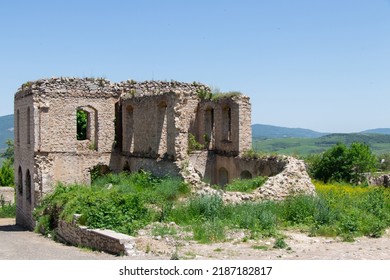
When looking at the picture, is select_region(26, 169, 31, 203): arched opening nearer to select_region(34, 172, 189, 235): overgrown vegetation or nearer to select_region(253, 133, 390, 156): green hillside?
select_region(34, 172, 189, 235): overgrown vegetation

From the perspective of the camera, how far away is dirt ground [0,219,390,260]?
1206 cm

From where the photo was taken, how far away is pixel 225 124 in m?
24.9

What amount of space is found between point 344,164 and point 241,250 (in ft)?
85.4

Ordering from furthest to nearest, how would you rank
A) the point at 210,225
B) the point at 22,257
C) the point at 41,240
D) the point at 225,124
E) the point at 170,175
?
1. the point at 225,124
2. the point at 170,175
3. the point at 41,240
4. the point at 210,225
5. the point at 22,257

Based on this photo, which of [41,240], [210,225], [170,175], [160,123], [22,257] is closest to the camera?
[22,257]

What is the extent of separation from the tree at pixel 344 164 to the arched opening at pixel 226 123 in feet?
42.9

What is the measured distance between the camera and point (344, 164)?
37.2m

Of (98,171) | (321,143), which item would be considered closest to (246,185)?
(98,171)

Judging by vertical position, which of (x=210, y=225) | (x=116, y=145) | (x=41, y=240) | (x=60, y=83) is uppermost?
(x=60, y=83)

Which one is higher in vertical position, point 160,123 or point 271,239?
point 160,123

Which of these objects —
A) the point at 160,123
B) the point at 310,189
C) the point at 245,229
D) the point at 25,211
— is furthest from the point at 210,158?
the point at 245,229

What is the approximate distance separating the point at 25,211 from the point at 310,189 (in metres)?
13.0

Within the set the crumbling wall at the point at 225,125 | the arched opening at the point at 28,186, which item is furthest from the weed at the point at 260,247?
the arched opening at the point at 28,186

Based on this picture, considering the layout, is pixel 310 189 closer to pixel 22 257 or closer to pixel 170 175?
pixel 170 175
